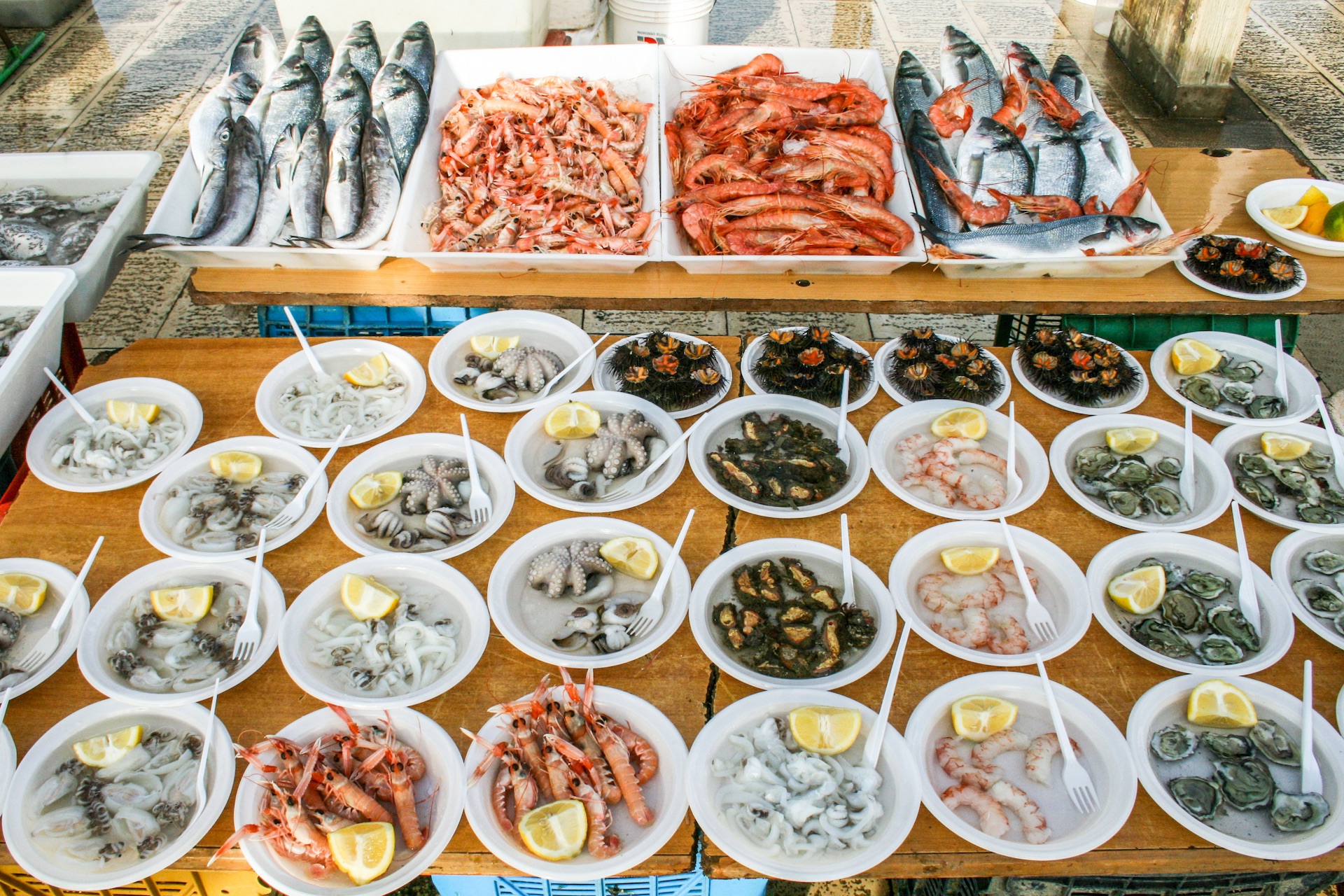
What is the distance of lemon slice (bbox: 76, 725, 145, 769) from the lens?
188 cm

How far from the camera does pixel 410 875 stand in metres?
1.72

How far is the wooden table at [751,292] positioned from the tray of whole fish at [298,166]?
11cm

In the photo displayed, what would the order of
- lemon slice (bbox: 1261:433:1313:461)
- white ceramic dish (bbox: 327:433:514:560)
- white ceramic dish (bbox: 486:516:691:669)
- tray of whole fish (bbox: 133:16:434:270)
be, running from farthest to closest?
tray of whole fish (bbox: 133:16:434:270)
lemon slice (bbox: 1261:433:1313:461)
white ceramic dish (bbox: 327:433:514:560)
white ceramic dish (bbox: 486:516:691:669)

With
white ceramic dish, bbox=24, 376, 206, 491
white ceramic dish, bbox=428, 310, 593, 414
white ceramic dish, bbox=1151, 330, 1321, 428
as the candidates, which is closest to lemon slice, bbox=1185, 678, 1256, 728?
white ceramic dish, bbox=1151, 330, 1321, 428

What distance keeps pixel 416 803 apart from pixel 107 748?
702 millimetres

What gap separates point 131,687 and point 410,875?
0.88 meters

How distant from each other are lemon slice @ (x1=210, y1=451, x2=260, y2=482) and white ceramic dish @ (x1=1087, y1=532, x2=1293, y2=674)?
2383mm

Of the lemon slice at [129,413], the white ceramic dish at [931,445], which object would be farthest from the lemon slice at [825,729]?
the lemon slice at [129,413]

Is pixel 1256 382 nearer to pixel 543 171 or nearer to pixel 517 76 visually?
pixel 543 171

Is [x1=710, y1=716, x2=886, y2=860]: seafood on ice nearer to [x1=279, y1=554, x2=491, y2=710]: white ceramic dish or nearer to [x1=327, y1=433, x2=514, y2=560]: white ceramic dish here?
[x1=279, y1=554, x2=491, y2=710]: white ceramic dish

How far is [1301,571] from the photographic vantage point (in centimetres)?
228

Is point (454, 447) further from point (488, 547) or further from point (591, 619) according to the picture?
point (591, 619)

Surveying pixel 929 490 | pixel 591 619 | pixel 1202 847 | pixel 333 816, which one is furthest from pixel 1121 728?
pixel 333 816

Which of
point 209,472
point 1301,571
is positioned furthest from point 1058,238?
point 209,472
